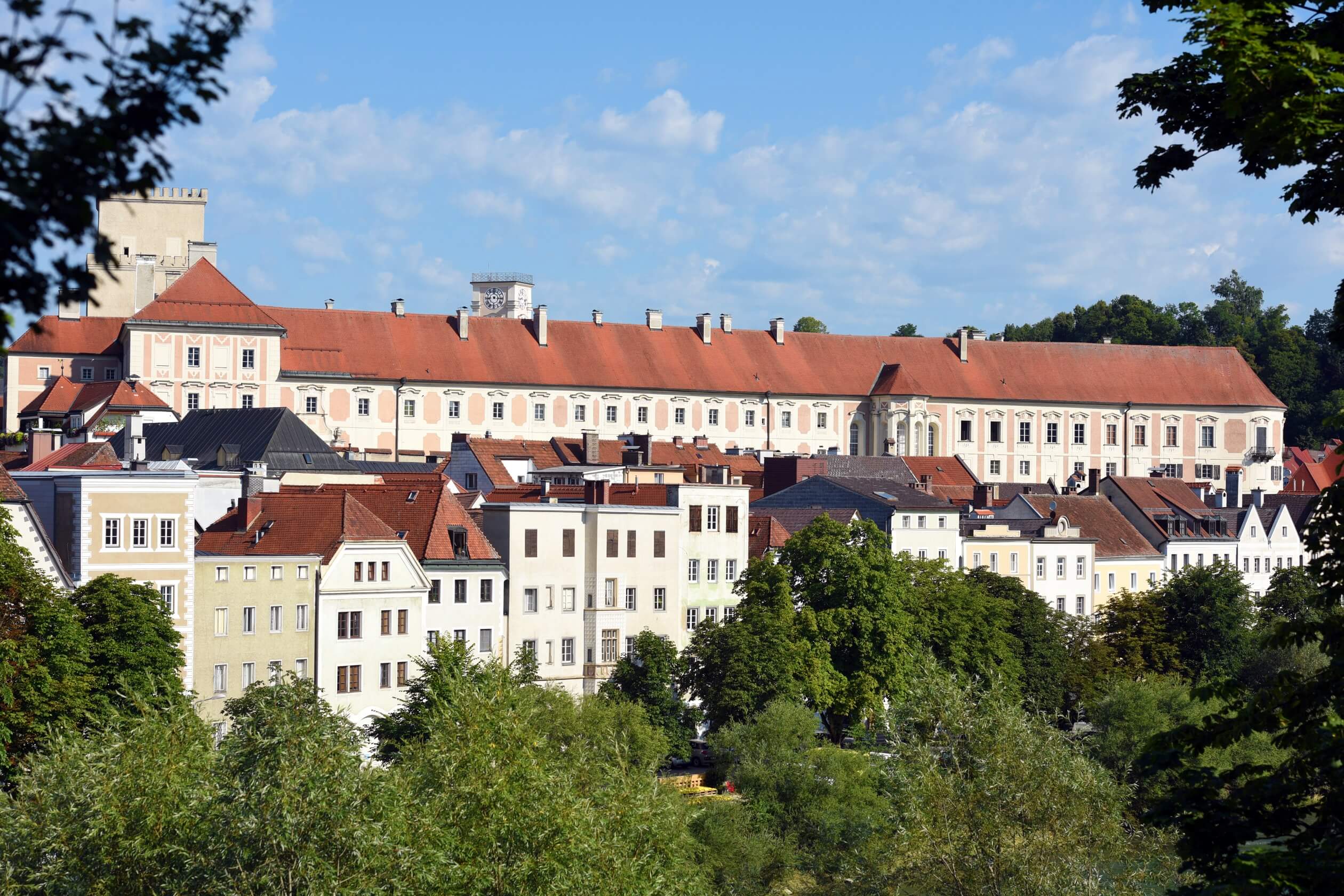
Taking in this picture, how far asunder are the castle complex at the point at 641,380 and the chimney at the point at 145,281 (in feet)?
0.52

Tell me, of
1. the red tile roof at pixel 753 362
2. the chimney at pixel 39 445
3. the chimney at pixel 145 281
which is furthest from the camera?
the chimney at pixel 145 281

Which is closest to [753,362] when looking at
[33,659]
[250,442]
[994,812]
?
[250,442]

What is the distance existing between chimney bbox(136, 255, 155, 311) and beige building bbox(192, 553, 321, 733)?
72.7 metres

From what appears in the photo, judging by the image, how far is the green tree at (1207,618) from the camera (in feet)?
211

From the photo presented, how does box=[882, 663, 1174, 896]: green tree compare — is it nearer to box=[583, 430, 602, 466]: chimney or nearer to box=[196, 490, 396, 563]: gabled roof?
box=[196, 490, 396, 563]: gabled roof

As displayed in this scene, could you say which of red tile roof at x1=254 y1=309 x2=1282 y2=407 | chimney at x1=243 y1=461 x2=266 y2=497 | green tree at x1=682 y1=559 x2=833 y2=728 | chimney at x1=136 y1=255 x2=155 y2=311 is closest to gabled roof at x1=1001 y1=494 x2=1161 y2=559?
green tree at x1=682 y1=559 x2=833 y2=728

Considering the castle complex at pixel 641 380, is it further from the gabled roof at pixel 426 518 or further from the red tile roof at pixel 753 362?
the gabled roof at pixel 426 518

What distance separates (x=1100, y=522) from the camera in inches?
3041

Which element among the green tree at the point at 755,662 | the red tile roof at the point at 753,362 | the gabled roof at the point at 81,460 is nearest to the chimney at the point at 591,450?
the red tile roof at the point at 753,362

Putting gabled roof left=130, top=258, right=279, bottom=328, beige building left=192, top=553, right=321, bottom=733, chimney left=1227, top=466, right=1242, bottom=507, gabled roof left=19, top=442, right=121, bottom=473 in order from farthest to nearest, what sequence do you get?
1. gabled roof left=130, top=258, right=279, bottom=328
2. chimney left=1227, top=466, right=1242, bottom=507
3. gabled roof left=19, top=442, right=121, bottom=473
4. beige building left=192, top=553, right=321, bottom=733

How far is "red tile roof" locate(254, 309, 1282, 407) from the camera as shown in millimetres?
106938

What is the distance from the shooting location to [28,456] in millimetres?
59562

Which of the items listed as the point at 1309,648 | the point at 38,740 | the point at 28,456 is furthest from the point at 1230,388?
the point at 38,740

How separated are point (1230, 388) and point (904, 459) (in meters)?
37.5
